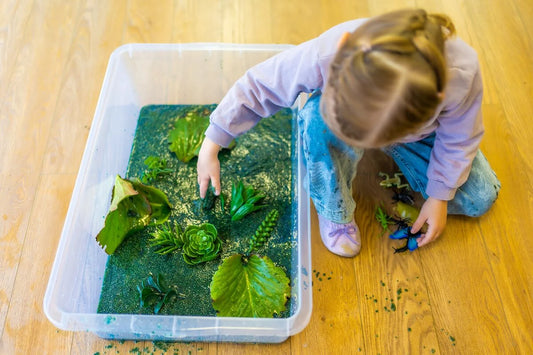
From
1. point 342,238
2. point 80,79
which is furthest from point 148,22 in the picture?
point 342,238

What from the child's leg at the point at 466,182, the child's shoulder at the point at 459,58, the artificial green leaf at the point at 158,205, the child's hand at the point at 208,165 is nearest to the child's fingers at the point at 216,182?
the child's hand at the point at 208,165

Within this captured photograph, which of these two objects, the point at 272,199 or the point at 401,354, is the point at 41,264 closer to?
the point at 272,199

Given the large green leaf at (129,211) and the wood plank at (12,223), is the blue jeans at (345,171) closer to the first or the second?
the large green leaf at (129,211)

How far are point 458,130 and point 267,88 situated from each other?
31cm

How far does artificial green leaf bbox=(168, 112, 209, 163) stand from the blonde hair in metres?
0.49

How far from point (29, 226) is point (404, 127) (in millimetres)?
800

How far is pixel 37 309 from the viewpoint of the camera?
0.88m

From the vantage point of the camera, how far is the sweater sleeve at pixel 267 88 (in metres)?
0.71

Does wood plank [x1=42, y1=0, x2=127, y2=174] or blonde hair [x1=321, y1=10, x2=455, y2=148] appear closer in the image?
blonde hair [x1=321, y1=10, x2=455, y2=148]

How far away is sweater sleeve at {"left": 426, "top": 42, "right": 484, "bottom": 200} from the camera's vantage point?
657 mm

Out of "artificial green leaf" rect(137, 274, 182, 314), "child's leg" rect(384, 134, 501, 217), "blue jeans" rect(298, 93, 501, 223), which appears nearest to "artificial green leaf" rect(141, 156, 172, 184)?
"artificial green leaf" rect(137, 274, 182, 314)

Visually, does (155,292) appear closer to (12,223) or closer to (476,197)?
(12,223)

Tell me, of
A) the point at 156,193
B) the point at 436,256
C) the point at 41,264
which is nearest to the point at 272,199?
the point at 156,193

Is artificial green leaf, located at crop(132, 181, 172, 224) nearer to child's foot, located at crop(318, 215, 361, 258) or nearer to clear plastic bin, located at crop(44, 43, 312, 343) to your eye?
clear plastic bin, located at crop(44, 43, 312, 343)
